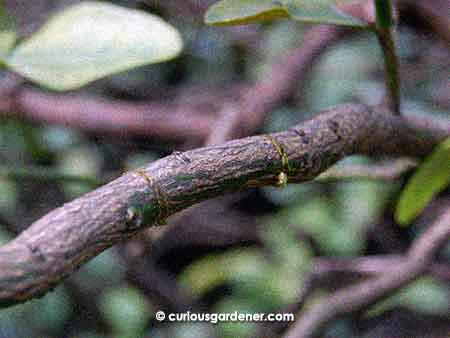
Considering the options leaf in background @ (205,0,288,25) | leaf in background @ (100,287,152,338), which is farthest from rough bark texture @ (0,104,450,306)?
leaf in background @ (100,287,152,338)

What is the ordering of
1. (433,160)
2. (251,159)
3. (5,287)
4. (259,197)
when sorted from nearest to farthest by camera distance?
(5,287) → (251,159) → (433,160) → (259,197)

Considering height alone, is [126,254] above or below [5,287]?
below

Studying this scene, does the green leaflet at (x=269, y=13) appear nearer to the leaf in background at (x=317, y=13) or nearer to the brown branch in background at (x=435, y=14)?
the leaf in background at (x=317, y=13)

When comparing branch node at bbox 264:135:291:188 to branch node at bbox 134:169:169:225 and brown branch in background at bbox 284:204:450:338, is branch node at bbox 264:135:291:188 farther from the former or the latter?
brown branch in background at bbox 284:204:450:338

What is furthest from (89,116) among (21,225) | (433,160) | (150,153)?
(433,160)

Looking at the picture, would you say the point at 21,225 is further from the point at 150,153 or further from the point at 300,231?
the point at 300,231

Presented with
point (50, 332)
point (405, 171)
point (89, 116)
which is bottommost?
point (50, 332)

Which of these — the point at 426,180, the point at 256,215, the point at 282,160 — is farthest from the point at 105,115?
the point at 282,160

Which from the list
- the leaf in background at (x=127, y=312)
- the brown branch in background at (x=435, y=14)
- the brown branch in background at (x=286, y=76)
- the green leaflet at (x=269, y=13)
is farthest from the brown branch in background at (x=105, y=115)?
the green leaflet at (x=269, y=13)
